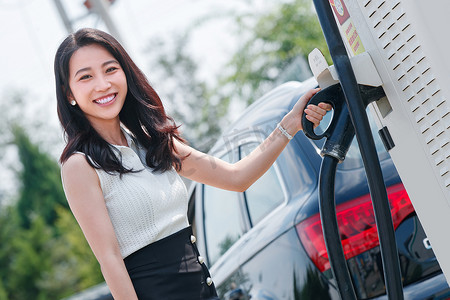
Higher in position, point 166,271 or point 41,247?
point 41,247

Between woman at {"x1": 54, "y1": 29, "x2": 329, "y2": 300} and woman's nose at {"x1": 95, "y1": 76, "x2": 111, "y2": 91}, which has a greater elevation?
woman's nose at {"x1": 95, "y1": 76, "x2": 111, "y2": 91}

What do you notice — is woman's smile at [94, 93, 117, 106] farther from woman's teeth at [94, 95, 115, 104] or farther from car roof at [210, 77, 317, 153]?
car roof at [210, 77, 317, 153]

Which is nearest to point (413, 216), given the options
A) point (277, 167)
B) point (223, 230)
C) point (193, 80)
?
point (277, 167)

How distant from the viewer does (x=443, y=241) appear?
1652 millimetres

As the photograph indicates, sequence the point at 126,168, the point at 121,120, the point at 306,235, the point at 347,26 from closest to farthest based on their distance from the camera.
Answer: the point at 347,26
the point at 126,168
the point at 121,120
the point at 306,235

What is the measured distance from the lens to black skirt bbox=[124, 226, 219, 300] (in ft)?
7.04

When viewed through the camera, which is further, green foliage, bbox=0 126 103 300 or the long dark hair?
green foliage, bbox=0 126 103 300

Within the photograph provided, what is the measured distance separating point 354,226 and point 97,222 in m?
1.09

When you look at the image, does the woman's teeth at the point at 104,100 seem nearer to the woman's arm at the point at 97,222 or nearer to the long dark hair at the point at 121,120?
the long dark hair at the point at 121,120

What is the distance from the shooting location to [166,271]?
7.06 ft

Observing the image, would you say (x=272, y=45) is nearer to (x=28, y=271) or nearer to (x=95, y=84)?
(x=95, y=84)

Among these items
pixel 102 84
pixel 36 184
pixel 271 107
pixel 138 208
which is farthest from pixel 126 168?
pixel 36 184

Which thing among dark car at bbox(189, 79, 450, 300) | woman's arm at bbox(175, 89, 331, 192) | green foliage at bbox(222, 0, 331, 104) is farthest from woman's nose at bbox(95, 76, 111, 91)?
green foliage at bbox(222, 0, 331, 104)

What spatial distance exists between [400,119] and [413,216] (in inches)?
43.3
